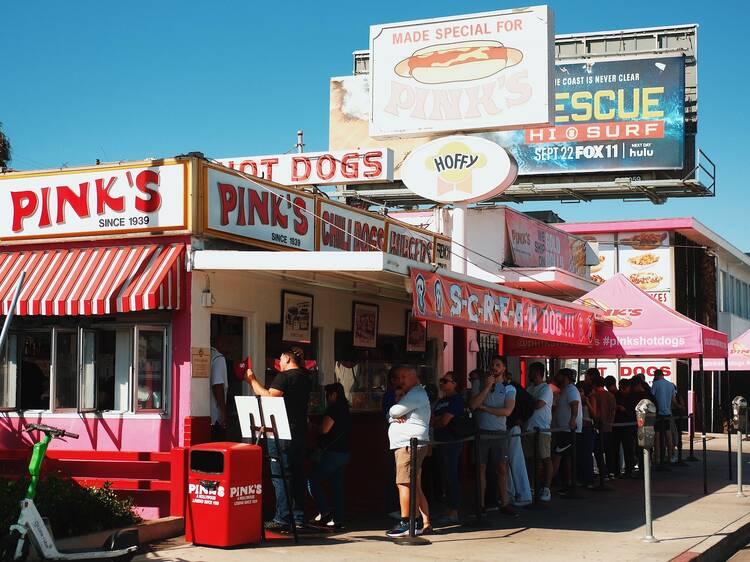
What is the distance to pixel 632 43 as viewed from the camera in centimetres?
3750

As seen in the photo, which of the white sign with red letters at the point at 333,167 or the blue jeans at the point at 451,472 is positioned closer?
the blue jeans at the point at 451,472

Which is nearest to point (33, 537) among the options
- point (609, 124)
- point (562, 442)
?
point (562, 442)

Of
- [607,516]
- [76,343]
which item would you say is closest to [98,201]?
[76,343]

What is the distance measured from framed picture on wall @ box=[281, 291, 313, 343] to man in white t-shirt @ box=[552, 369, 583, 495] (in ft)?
13.6

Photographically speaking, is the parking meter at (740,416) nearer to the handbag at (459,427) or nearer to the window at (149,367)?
the handbag at (459,427)

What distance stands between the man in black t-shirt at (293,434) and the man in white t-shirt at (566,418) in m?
5.54

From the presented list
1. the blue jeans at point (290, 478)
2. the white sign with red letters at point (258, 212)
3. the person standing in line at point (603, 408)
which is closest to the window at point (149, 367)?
the white sign with red letters at point (258, 212)

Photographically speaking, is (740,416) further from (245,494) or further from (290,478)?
(245,494)

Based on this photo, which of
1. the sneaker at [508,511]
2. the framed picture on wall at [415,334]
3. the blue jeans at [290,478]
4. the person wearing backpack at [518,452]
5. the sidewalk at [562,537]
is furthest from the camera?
the framed picture on wall at [415,334]

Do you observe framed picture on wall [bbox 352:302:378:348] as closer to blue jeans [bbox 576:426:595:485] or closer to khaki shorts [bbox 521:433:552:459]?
khaki shorts [bbox 521:433:552:459]

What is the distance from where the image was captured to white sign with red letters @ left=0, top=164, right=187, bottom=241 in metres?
12.3

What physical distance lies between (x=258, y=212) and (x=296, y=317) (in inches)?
68.8

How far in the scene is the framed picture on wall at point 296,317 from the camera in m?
14.2

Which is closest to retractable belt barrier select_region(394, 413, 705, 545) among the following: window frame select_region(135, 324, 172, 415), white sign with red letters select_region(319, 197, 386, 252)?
window frame select_region(135, 324, 172, 415)
